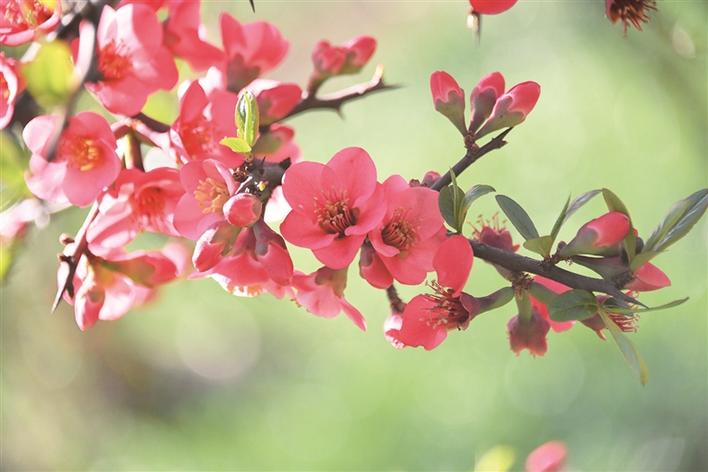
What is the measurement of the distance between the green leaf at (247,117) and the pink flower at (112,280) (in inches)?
3.1

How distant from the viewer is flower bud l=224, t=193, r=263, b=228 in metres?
0.20

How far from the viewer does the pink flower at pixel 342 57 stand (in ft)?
1.01

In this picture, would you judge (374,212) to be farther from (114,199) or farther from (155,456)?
(155,456)

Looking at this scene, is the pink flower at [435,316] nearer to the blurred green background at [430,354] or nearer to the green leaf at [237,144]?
the green leaf at [237,144]

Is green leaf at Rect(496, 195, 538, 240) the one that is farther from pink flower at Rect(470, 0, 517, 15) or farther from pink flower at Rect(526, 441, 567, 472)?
pink flower at Rect(526, 441, 567, 472)

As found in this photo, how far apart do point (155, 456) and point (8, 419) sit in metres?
0.17

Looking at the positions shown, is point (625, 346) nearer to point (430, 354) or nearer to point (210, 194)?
point (210, 194)

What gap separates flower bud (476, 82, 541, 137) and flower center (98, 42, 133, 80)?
111 mm

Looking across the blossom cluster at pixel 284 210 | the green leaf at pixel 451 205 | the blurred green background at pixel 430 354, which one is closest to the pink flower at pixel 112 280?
the blossom cluster at pixel 284 210

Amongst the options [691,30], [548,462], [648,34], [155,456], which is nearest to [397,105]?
[648,34]

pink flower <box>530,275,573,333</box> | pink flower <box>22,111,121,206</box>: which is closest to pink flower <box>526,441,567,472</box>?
pink flower <box>530,275,573,333</box>

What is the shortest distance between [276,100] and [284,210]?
37 millimetres

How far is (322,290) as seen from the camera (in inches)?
9.7

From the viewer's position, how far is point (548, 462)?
0.36 meters
